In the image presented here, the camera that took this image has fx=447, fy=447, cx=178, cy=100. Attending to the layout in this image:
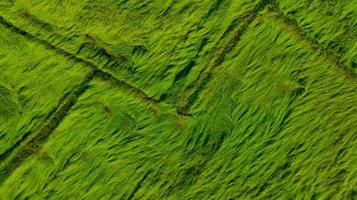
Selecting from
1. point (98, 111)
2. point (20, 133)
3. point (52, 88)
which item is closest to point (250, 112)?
point (98, 111)

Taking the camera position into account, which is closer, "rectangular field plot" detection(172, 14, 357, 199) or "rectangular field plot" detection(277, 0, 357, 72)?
"rectangular field plot" detection(172, 14, 357, 199)

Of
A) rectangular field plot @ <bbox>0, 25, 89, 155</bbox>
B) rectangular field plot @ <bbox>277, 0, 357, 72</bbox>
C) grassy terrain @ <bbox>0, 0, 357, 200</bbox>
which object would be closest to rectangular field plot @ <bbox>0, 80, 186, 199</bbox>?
grassy terrain @ <bbox>0, 0, 357, 200</bbox>

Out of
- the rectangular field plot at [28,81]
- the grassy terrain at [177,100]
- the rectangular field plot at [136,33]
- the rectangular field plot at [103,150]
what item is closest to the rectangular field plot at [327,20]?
the grassy terrain at [177,100]

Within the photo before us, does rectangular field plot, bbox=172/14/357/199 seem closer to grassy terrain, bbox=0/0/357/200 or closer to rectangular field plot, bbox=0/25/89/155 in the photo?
grassy terrain, bbox=0/0/357/200

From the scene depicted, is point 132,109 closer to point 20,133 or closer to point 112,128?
point 112,128

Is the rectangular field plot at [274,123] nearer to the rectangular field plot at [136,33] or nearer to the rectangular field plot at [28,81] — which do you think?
the rectangular field plot at [136,33]

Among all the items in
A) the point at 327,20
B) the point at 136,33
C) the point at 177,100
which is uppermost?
the point at 327,20

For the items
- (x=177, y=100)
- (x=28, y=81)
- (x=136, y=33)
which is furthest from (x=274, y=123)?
(x=28, y=81)

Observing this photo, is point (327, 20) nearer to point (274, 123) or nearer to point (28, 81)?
point (274, 123)
